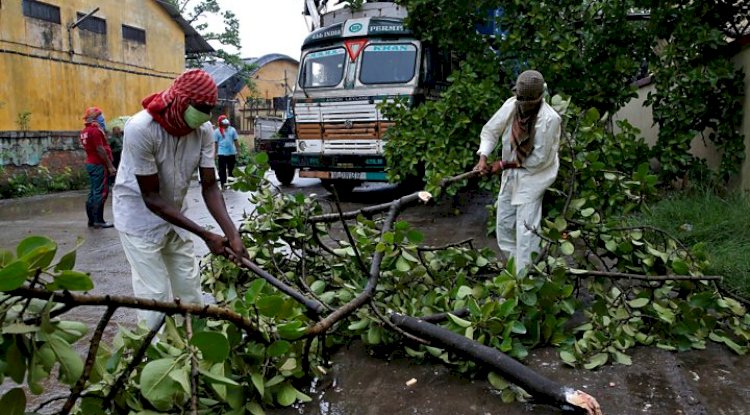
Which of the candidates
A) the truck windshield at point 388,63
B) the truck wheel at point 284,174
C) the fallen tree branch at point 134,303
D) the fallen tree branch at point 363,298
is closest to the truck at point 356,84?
the truck windshield at point 388,63

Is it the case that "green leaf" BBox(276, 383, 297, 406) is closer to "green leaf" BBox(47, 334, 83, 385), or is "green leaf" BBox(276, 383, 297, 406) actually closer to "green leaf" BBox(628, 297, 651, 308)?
"green leaf" BBox(47, 334, 83, 385)

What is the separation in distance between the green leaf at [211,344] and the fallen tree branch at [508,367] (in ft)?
4.40

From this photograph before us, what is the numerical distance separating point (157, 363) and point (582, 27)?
6.83 meters

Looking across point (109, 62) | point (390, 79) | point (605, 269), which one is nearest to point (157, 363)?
point (605, 269)

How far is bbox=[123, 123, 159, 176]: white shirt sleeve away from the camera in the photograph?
2.78 meters

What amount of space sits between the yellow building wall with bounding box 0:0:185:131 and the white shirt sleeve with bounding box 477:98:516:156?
14.9 meters

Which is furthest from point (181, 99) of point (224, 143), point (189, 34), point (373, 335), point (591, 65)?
point (189, 34)

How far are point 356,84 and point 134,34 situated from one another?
529 inches

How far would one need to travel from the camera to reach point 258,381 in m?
2.43

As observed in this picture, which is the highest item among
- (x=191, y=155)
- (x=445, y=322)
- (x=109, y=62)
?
(x=109, y=62)

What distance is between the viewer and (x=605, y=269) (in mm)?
3939

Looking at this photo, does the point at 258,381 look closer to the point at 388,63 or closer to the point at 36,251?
the point at 36,251

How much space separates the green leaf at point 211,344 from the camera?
1.81 m

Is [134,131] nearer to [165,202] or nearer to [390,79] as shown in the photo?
[165,202]
